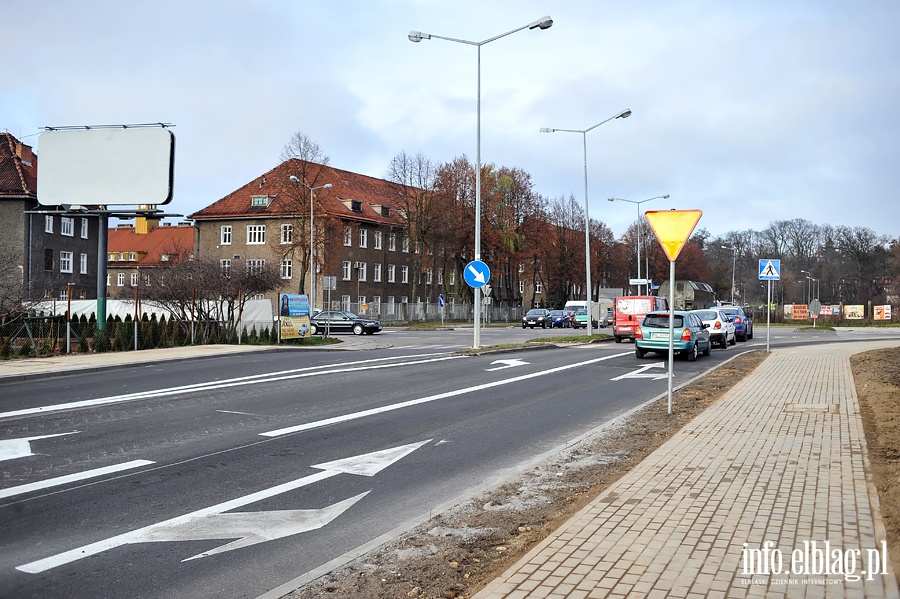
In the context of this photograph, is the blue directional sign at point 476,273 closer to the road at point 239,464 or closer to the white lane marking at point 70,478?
the road at point 239,464

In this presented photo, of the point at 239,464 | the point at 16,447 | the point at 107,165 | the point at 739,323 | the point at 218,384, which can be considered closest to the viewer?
the point at 239,464

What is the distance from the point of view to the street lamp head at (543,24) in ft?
80.8

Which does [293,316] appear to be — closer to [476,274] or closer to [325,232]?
[476,274]

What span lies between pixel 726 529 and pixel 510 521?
1603mm

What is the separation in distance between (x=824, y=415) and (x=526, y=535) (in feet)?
23.9

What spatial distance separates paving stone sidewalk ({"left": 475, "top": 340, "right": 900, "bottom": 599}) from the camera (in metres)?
4.24

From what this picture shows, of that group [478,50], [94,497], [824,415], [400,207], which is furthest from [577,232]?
[94,497]

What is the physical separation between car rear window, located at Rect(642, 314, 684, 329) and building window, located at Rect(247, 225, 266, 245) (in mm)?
48054

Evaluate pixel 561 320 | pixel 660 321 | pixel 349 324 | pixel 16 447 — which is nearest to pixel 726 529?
pixel 16 447

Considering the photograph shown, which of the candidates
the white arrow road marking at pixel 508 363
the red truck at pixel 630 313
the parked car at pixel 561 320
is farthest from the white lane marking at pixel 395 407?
the parked car at pixel 561 320

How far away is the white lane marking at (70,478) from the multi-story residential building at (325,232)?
1936 inches

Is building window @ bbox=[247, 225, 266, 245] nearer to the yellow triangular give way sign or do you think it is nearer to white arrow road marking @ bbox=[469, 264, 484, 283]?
white arrow road marking @ bbox=[469, 264, 484, 283]

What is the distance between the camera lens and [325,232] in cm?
5653

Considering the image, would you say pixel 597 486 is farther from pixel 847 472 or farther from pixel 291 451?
pixel 291 451
